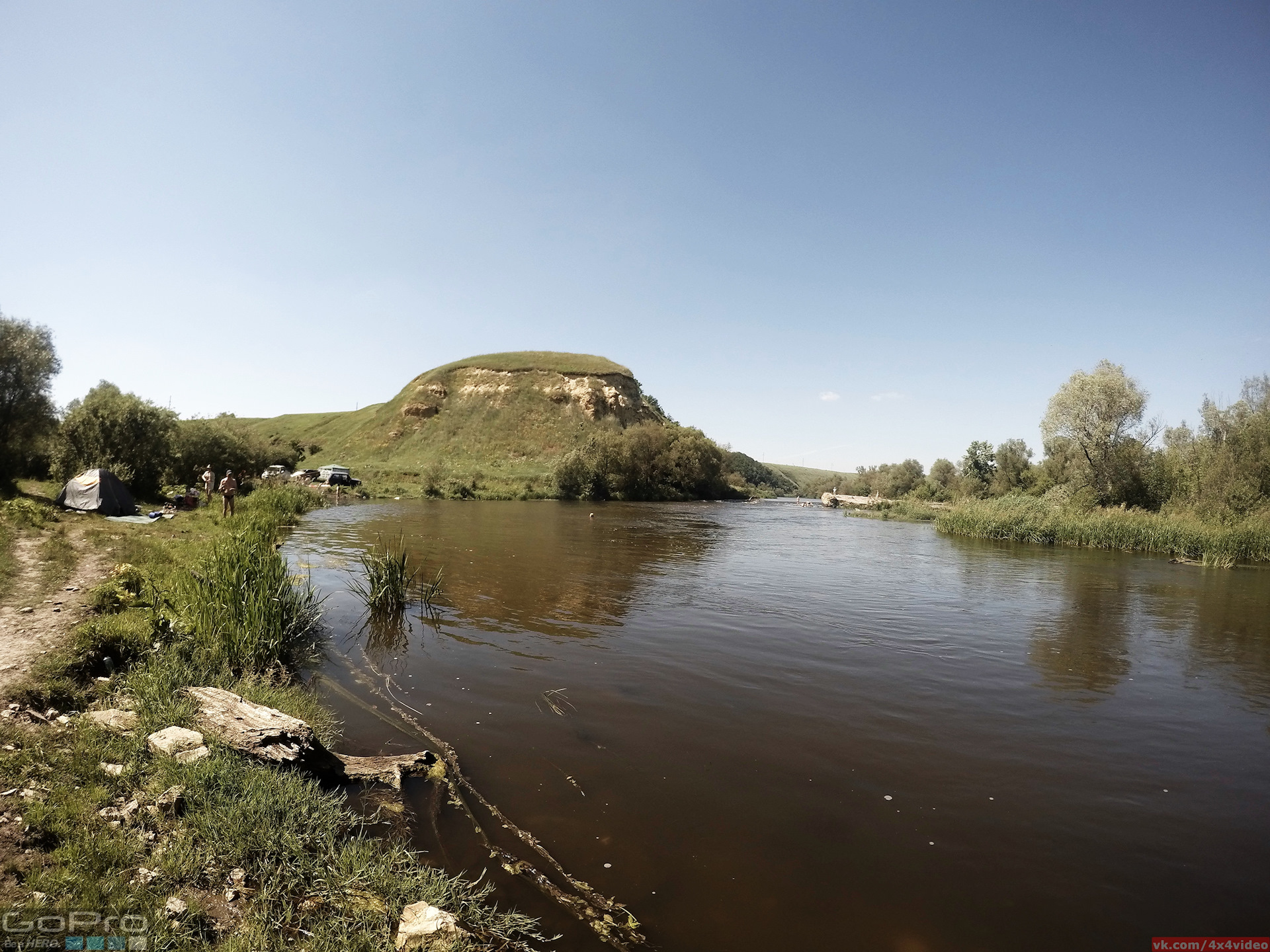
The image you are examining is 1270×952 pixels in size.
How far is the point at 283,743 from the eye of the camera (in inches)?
245

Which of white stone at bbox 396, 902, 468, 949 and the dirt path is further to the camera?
the dirt path

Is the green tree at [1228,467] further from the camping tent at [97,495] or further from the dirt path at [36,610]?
the camping tent at [97,495]

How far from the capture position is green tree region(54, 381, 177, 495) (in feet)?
102

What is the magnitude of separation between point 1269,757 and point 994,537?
3588 cm

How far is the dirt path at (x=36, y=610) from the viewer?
7.28m

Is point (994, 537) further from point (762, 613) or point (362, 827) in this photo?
point (362, 827)

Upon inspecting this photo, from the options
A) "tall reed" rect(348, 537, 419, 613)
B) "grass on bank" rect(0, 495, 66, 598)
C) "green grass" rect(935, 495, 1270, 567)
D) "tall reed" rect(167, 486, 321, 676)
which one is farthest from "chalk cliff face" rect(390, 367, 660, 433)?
"tall reed" rect(167, 486, 321, 676)

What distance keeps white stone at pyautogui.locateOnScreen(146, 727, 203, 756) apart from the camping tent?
2308cm

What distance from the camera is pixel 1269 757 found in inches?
351

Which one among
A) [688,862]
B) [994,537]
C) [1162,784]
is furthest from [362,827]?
[994,537]

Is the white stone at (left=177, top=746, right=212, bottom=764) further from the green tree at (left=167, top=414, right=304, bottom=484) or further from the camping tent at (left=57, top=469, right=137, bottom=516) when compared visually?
the green tree at (left=167, top=414, right=304, bottom=484)

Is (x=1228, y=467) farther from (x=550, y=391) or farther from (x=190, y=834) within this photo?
(x=550, y=391)

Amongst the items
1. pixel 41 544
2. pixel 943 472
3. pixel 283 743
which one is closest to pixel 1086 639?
pixel 283 743

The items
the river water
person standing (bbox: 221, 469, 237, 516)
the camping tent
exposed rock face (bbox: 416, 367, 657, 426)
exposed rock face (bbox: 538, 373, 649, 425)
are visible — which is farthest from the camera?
exposed rock face (bbox: 416, 367, 657, 426)
